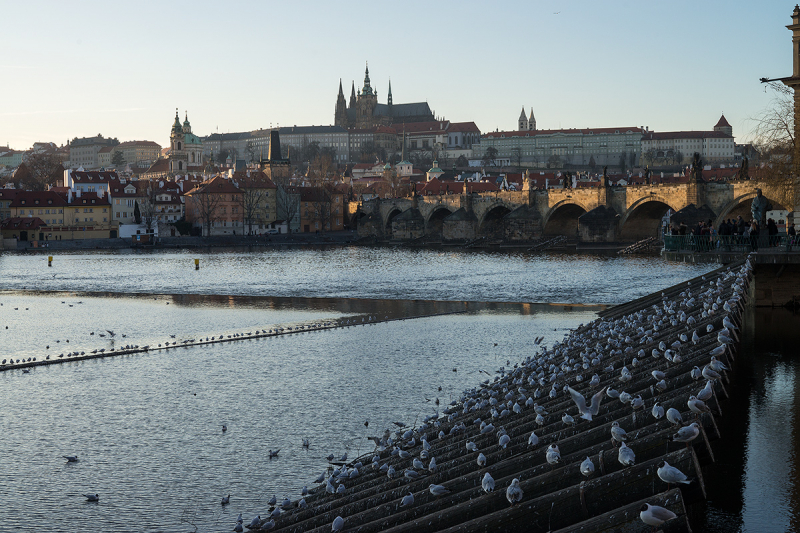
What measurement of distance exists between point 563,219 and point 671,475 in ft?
199

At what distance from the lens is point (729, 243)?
62.8ft

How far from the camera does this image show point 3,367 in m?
16.6

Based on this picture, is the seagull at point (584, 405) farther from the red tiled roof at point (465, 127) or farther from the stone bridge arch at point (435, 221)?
the red tiled roof at point (465, 127)

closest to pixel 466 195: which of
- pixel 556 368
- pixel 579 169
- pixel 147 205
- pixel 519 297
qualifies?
pixel 147 205

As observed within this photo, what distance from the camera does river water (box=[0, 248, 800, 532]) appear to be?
9.12 m

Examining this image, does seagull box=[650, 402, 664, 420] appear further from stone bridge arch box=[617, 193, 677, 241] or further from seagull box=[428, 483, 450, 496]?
stone bridge arch box=[617, 193, 677, 241]

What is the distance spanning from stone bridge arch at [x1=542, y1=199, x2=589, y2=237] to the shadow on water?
4692 centimetres

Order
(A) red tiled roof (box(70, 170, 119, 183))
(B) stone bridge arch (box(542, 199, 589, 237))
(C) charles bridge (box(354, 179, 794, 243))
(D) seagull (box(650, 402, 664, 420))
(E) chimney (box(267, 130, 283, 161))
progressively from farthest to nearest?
(E) chimney (box(267, 130, 283, 161)), (A) red tiled roof (box(70, 170, 119, 183)), (B) stone bridge arch (box(542, 199, 589, 237)), (C) charles bridge (box(354, 179, 794, 243)), (D) seagull (box(650, 402, 664, 420))

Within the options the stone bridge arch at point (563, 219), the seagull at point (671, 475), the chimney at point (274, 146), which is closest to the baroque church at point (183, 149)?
the chimney at point (274, 146)

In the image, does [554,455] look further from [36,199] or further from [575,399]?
[36,199]

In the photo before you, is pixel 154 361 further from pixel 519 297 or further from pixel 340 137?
pixel 340 137

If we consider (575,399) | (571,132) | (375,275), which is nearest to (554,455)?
(575,399)

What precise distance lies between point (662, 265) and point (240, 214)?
48.5m

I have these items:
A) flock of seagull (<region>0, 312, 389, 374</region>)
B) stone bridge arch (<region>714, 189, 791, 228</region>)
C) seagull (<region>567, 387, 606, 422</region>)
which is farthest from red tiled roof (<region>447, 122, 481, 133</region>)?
seagull (<region>567, 387, 606, 422</region>)
